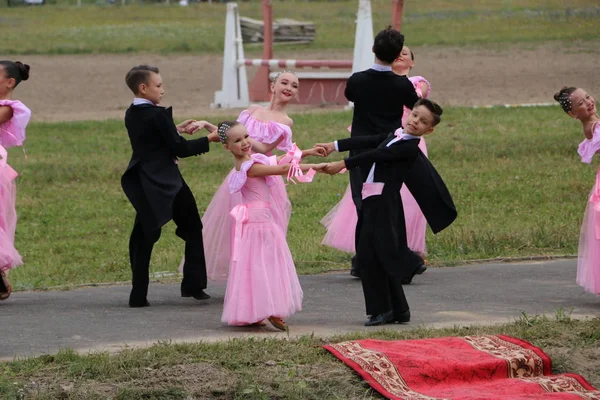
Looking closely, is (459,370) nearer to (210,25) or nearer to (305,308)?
(305,308)

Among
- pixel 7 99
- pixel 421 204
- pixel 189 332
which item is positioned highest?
pixel 7 99

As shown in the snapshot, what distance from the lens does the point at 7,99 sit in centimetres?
826

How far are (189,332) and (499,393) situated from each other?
2038mm

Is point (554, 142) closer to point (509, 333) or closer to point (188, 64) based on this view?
point (509, 333)

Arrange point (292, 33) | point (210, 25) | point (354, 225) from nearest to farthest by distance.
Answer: point (354, 225)
point (292, 33)
point (210, 25)

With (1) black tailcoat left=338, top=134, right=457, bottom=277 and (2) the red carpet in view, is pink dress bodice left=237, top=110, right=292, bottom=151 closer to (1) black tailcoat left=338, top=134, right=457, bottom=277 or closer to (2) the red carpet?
(1) black tailcoat left=338, top=134, right=457, bottom=277

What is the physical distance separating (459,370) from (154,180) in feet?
8.82

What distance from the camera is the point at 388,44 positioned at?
26.0 ft

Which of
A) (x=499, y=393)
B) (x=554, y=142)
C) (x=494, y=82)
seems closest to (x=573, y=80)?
(x=494, y=82)

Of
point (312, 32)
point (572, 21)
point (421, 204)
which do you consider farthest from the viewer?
point (312, 32)

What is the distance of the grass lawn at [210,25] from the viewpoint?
29.4 meters

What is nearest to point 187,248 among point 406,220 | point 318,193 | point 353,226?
point 353,226

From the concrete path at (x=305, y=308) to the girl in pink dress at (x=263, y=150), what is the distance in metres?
0.33

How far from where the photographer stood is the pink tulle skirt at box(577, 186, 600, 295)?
7.88 meters
